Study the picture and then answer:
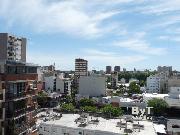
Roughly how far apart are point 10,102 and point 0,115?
1.31 m

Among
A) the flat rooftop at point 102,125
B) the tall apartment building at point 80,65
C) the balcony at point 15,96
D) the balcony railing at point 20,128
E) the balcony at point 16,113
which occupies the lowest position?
the flat rooftop at point 102,125

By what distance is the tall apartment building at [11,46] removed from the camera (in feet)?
316

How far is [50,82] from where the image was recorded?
430 ft

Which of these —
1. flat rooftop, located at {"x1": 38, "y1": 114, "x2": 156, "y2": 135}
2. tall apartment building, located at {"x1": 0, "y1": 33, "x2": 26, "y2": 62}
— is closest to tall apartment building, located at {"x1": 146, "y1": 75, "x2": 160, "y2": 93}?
tall apartment building, located at {"x1": 0, "y1": 33, "x2": 26, "y2": 62}

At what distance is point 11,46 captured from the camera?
99812mm

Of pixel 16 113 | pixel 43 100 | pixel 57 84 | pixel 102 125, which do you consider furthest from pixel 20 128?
pixel 57 84

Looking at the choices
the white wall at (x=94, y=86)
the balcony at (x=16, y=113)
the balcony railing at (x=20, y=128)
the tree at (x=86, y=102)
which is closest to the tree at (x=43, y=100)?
the tree at (x=86, y=102)

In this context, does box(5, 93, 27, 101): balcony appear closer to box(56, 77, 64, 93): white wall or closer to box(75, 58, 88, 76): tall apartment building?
box(56, 77, 64, 93): white wall

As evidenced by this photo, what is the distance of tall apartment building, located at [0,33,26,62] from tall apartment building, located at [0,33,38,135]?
65348mm

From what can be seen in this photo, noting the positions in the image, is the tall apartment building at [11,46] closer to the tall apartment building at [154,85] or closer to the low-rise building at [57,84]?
the low-rise building at [57,84]

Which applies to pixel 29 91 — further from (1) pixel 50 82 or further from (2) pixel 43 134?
(1) pixel 50 82

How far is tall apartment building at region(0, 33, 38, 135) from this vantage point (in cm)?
2244

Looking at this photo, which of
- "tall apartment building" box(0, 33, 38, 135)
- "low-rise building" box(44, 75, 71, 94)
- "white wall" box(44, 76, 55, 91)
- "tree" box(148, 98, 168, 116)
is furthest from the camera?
"white wall" box(44, 76, 55, 91)

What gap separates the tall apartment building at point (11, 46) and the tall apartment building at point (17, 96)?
65.3m
